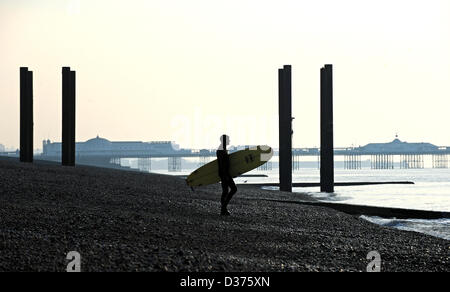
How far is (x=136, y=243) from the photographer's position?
8859 mm

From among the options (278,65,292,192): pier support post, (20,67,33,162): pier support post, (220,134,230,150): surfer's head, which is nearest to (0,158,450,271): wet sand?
(220,134,230,150): surfer's head

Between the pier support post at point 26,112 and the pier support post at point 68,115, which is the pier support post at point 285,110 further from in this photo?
the pier support post at point 26,112

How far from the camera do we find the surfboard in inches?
688

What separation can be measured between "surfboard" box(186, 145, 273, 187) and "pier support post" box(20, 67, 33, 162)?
10.5m

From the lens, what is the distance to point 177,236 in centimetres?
986

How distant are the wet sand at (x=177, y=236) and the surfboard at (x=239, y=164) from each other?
1.59 m

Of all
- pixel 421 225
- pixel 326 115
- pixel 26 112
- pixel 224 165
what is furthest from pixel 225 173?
pixel 26 112

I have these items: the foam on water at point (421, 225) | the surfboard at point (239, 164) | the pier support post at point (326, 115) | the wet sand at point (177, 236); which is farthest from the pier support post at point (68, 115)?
the foam on water at point (421, 225)

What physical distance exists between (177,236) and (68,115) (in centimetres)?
1925

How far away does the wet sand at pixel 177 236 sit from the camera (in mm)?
7824

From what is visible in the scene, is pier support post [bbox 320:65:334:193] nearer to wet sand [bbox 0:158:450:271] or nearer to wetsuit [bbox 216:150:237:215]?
wet sand [bbox 0:158:450:271]

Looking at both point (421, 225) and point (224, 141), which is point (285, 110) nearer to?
point (421, 225)
